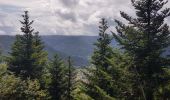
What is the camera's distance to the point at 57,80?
47.5 metres

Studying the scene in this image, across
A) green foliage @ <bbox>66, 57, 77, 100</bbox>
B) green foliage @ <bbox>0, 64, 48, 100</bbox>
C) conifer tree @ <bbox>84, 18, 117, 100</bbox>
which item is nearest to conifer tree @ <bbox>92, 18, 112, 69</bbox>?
conifer tree @ <bbox>84, 18, 117, 100</bbox>

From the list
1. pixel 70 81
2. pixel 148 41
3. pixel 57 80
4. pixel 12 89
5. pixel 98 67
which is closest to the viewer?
pixel 148 41

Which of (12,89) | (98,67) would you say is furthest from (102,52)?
(12,89)

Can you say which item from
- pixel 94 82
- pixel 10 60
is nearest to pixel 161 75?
pixel 94 82

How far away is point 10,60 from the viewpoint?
48.8m

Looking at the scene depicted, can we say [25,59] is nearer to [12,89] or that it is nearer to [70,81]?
[70,81]

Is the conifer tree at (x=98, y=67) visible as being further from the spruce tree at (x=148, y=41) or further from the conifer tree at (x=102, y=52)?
the spruce tree at (x=148, y=41)

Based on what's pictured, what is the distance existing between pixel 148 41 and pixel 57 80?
25.0 metres

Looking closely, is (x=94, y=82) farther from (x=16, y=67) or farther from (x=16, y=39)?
(x=16, y=39)

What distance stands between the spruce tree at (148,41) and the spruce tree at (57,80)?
22729 millimetres

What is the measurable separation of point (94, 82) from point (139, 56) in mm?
11716

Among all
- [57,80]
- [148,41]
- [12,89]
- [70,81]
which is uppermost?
[148,41]

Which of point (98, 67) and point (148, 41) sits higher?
point (148, 41)

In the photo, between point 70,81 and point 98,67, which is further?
point 70,81
